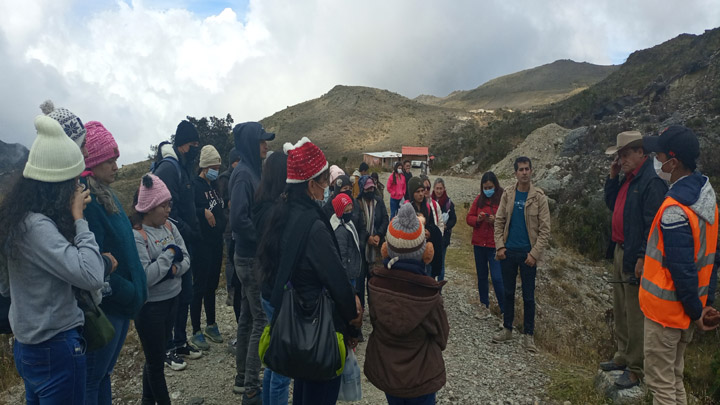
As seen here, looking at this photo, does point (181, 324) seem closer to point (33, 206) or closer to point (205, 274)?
point (205, 274)

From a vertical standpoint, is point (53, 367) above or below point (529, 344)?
above

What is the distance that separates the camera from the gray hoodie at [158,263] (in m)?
3.23

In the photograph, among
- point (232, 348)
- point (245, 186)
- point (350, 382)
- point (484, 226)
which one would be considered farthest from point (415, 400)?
point (484, 226)

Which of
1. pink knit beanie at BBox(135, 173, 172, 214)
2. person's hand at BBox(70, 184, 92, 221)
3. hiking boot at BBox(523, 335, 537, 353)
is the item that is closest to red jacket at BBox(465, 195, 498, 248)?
hiking boot at BBox(523, 335, 537, 353)

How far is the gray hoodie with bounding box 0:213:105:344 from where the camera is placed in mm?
2047

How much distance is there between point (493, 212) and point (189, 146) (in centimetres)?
432

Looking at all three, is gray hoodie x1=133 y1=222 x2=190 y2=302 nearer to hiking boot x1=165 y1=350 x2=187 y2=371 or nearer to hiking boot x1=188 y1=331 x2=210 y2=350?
hiking boot x1=165 y1=350 x2=187 y2=371

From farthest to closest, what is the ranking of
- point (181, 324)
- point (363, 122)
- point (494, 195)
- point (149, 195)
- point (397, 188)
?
1. point (363, 122)
2. point (397, 188)
3. point (494, 195)
4. point (181, 324)
5. point (149, 195)

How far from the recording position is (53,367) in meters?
2.15

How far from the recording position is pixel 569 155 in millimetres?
20031

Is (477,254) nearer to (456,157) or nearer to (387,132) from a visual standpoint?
(456,157)

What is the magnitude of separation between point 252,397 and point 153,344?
106cm

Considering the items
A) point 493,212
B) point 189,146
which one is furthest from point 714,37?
point 189,146

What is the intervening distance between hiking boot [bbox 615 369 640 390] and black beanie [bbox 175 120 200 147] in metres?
5.30
